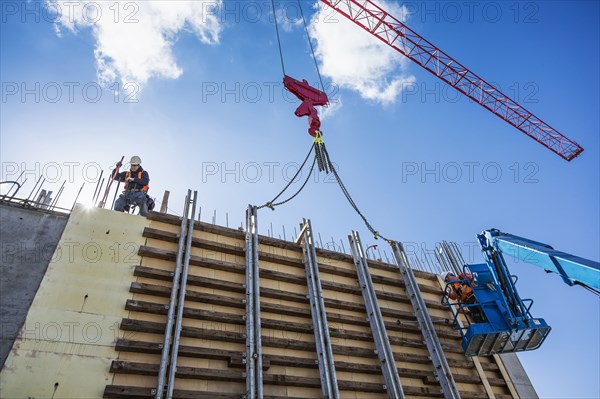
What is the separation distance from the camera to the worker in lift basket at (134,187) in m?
10.7

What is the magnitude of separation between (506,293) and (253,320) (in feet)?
21.7

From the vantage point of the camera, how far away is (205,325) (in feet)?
27.3

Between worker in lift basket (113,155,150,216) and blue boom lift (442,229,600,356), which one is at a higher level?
worker in lift basket (113,155,150,216)

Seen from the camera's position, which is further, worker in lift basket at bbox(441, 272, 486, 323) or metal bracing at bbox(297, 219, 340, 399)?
worker in lift basket at bbox(441, 272, 486, 323)

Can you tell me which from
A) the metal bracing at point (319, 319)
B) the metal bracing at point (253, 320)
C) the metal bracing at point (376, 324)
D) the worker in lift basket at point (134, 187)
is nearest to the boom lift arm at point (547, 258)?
the metal bracing at point (376, 324)

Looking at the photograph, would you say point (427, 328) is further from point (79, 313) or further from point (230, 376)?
point (79, 313)

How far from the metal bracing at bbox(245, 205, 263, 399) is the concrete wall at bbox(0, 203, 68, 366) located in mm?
4142

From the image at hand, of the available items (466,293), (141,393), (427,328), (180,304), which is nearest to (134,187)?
(180,304)

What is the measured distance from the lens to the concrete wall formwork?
697 cm

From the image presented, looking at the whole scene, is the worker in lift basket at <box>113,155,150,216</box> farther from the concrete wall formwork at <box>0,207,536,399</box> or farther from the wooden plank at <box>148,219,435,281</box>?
the concrete wall formwork at <box>0,207,536,399</box>

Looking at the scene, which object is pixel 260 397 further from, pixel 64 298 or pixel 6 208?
pixel 6 208

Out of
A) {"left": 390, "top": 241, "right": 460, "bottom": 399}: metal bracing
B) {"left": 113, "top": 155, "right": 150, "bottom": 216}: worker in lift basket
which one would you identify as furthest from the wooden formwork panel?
{"left": 113, "top": 155, "right": 150, "bottom": 216}: worker in lift basket

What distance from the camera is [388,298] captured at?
11.0 m

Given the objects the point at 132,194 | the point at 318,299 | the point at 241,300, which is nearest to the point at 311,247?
Result: the point at 318,299
